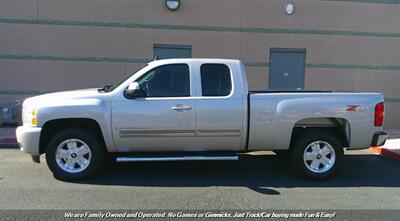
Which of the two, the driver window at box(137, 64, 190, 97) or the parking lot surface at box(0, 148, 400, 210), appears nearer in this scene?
the parking lot surface at box(0, 148, 400, 210)

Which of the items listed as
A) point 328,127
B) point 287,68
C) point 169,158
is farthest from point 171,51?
point 328,127

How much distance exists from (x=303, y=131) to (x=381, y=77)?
23.8 ft

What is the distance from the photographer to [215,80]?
6.64 metres

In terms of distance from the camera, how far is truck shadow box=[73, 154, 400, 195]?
21.1 feet

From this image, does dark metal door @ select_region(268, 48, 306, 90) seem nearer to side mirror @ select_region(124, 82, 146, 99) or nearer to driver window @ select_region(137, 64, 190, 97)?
driver window @ select_region(137, 64, 190, 97)

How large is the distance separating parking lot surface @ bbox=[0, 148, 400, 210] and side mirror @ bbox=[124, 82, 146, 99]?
53.2 inches

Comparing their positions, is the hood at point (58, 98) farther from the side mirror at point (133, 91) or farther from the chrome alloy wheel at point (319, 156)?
the chrome alloy wheel at point (319, 156)

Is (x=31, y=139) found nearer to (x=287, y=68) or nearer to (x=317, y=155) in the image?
(x=317, y=155)

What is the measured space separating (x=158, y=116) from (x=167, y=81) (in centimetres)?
62

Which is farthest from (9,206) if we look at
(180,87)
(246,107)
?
(246,107)

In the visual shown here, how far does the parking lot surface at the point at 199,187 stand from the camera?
542 cm

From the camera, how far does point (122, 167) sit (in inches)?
289

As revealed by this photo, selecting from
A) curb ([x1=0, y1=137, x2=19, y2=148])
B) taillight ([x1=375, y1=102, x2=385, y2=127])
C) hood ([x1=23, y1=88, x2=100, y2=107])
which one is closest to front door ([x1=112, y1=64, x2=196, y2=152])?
hood ([x1=23, y1=88, x2=100, y2=107])

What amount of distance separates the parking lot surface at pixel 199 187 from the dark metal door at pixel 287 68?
4.90 meters
